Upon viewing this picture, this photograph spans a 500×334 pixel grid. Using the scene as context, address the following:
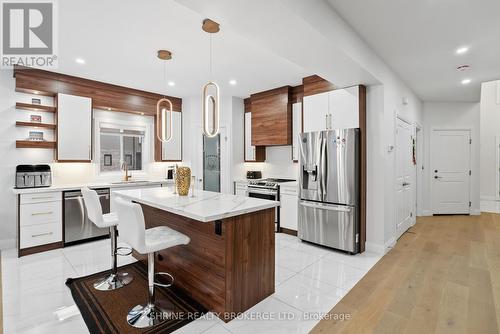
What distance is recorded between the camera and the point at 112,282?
2688mm

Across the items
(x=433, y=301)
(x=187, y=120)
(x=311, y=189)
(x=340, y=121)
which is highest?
(x=187, y=120)

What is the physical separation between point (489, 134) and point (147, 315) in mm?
8934

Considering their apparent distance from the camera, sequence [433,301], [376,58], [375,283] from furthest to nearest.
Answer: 1. [376,58]
2. [375,283]
3. [433,301]

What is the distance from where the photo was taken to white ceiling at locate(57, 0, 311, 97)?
8.18ft

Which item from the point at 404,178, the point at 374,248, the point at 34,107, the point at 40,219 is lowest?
the point at 374,248

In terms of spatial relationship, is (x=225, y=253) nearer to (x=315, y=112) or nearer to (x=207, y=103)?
(x=207, y=103)

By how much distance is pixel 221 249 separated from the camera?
215 cm

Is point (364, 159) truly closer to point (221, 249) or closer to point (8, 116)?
point (221, 249)

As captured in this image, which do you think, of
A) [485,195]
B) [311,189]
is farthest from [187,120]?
[485,195]

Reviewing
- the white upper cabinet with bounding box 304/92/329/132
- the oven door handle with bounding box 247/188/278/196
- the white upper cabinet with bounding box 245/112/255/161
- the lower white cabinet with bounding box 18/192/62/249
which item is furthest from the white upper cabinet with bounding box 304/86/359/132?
the lower white cabinet with bounding box 18/192/62/249

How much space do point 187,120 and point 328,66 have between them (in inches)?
149

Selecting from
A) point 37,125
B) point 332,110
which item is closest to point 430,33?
point 332,110

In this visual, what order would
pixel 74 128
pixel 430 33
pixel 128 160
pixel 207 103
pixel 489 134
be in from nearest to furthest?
pixel 207 103 → pixel 430 33 → pixel 74 128 → pixel 128 160 → pixel 489 134

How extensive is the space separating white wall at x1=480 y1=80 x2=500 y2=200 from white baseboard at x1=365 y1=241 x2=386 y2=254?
5.60m
